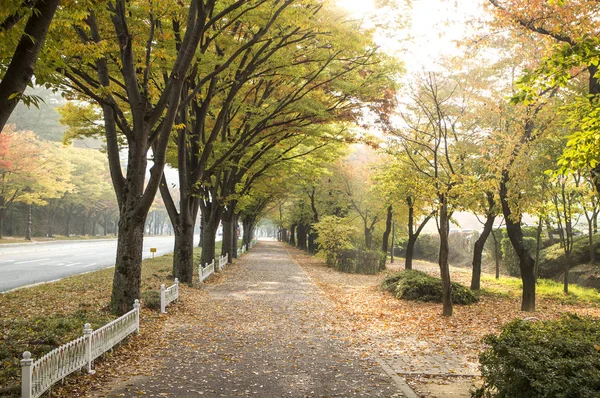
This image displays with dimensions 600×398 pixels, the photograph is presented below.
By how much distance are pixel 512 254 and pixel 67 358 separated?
1077 inches

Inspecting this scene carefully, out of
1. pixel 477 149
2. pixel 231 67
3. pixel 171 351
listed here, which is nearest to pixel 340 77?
pixel 231 67

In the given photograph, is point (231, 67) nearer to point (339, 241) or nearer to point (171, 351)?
point (171, 351)

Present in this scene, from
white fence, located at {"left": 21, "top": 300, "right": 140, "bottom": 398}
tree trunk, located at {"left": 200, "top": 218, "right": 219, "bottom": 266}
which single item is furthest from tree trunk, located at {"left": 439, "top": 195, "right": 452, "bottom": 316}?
tree trunk, located at {"left": 200, "top": 218, "right": 219, "bottom": 266}

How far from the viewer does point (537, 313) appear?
1295 cm

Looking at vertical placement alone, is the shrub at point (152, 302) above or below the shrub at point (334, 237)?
below

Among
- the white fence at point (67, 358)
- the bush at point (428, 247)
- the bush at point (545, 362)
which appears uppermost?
the bush at point (545, 362)

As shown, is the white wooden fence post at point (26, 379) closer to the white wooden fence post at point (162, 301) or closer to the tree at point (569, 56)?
the white wooden fence post at point (162, 301)

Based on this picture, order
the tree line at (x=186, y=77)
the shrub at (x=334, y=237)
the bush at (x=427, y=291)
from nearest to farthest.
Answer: the tree line at (x=186, y=77)
the bush at (x=427, y=291)
the shrub at (x=334, y=237)

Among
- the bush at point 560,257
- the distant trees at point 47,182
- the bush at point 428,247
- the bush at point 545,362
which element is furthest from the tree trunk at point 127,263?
the bush at point 428,247

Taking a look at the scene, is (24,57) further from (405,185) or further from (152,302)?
(405,185)

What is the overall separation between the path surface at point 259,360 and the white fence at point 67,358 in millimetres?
666

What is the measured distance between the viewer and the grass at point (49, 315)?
5.94m

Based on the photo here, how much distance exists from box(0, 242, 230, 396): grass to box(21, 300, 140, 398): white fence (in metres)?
0.26

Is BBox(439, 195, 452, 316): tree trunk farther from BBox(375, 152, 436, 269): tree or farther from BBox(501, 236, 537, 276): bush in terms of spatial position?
BBox(501, 236, 537, 276): bush
